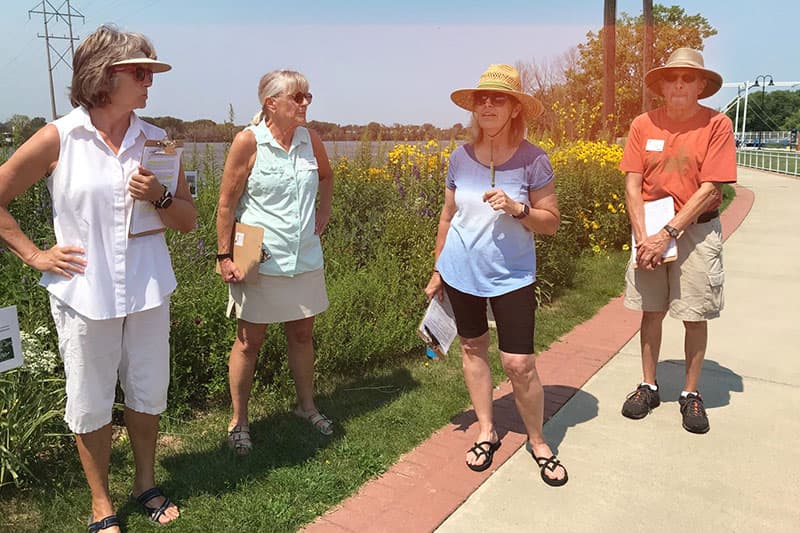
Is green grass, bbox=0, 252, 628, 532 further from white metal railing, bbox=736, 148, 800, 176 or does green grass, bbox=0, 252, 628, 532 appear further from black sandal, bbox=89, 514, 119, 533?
white metal railing, bbox=736, 148, 800, 176

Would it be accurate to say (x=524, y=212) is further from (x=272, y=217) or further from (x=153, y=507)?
(x=153, y=507)

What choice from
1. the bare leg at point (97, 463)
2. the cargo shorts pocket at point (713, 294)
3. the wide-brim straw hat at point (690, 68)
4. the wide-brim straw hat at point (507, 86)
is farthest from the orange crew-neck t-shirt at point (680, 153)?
the bare leg at point (97, 463)

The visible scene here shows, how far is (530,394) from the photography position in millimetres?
3072

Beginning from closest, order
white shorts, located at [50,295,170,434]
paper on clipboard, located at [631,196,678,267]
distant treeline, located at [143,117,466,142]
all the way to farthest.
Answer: white shorts, located at [50,295,170,434] < paper on clipboard, located at [631,196,678,267] < distant treeline, located at [143,117,466,142]

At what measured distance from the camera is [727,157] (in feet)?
11.0

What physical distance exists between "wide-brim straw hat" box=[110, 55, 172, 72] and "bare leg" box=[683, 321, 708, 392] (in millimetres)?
3004

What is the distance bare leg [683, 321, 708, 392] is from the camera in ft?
12.2

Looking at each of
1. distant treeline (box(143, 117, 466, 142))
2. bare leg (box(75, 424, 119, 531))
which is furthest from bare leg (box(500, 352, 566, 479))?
distant treeline (box(143, 117, 466, 142))

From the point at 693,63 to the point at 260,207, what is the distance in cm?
232

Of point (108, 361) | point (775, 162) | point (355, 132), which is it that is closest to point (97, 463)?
point (108, 361)

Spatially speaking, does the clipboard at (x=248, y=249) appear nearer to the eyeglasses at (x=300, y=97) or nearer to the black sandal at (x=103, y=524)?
the eyeglasses at (x=300, y=97)

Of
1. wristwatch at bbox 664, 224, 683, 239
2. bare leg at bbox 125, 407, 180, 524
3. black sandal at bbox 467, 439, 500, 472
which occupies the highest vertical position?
wristwatch at bbox 664, 224, 683, 239

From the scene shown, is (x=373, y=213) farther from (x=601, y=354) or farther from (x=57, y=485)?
(x=57, y=485)

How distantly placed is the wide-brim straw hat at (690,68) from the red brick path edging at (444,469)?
1.91 meters
